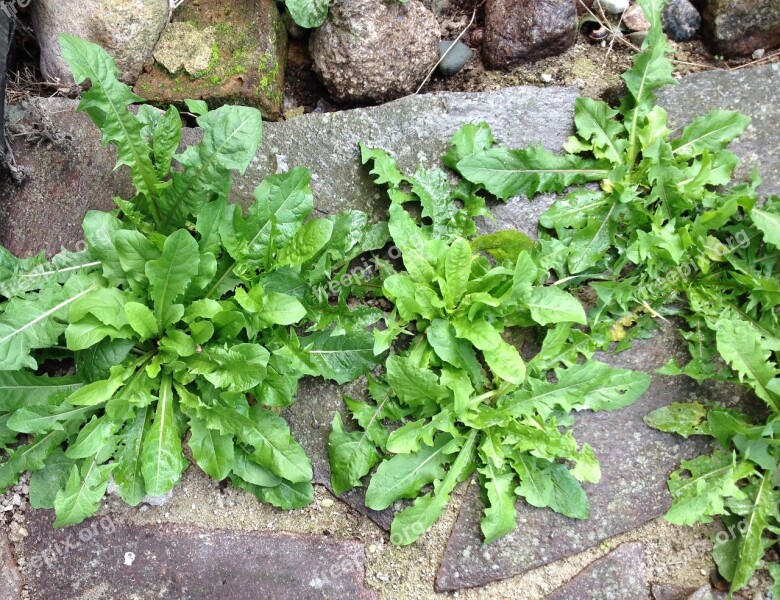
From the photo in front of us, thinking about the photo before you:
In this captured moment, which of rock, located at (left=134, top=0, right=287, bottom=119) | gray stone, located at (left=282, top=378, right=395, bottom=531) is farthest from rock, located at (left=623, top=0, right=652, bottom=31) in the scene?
gray stone, located at (left=282, top=378, right=395, bottom=531)

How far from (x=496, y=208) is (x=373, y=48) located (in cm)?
89

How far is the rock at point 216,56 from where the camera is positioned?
9.16 ft

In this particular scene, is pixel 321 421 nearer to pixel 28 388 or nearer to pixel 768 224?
pixel 28 388

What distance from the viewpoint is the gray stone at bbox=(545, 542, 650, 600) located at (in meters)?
2.58

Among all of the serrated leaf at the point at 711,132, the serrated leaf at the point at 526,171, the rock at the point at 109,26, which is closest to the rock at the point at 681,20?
the serrated leaf at the point at 711,132

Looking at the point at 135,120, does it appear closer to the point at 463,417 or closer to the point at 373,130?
the point at 373,130

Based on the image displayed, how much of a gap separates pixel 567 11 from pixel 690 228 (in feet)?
3.77

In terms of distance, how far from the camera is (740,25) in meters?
2.96

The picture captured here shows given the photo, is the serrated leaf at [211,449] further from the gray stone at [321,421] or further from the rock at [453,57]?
the rock at [453,57]

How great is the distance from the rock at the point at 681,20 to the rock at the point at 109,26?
2.35 metres

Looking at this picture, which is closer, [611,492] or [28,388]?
[28,388]

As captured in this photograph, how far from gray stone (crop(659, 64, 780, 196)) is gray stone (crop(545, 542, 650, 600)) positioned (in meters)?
1.67

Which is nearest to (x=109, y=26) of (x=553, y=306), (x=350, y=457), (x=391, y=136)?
(x=391, y=136)

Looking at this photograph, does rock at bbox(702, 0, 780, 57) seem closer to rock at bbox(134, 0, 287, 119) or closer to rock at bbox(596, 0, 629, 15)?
rock at bbox(596, 0, 629, 15)
